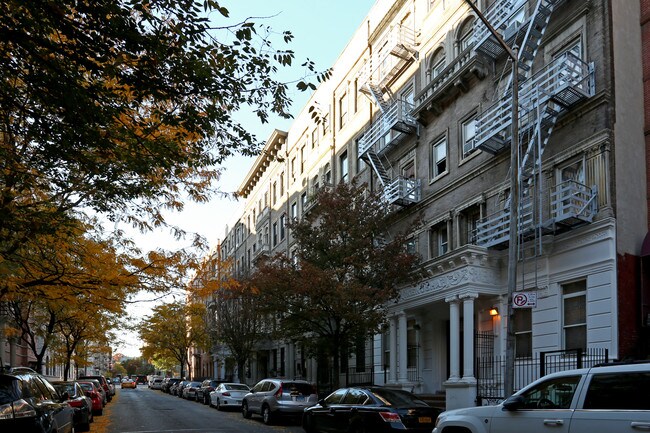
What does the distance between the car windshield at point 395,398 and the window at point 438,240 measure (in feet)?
32.6

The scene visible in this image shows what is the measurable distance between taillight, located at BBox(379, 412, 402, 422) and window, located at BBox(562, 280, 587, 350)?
5.76 meters

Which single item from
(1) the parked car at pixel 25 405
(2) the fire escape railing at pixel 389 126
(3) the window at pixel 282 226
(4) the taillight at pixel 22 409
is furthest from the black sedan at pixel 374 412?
(3) the window at pixel 282 226

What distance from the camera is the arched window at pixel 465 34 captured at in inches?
916

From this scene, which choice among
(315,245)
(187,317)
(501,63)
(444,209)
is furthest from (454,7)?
(187,317)

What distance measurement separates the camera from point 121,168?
11.4 m

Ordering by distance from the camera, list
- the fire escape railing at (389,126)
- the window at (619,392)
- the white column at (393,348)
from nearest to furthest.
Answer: the window at (619,392), the white column at (393,348), the fire escape railing at (389,126)

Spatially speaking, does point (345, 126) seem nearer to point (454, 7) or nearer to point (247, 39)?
point (454, 7)

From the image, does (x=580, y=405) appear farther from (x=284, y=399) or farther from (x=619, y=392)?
(x=284, y=399)

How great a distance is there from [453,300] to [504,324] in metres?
1.59

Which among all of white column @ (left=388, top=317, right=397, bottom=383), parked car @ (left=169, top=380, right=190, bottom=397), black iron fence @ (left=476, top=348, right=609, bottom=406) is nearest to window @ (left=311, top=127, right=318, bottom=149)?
white column @ (left=388, top=317, right=397, bottom=383)

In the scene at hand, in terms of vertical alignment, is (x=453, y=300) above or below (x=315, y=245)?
below

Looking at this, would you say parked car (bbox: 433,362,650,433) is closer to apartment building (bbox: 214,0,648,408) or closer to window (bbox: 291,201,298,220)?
apartment building (bbox: 214,0,648,408)

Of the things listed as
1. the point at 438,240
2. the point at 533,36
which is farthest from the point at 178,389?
the point at 533,36

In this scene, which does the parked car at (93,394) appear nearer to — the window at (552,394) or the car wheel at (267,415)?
the car wheel at (267,415)
